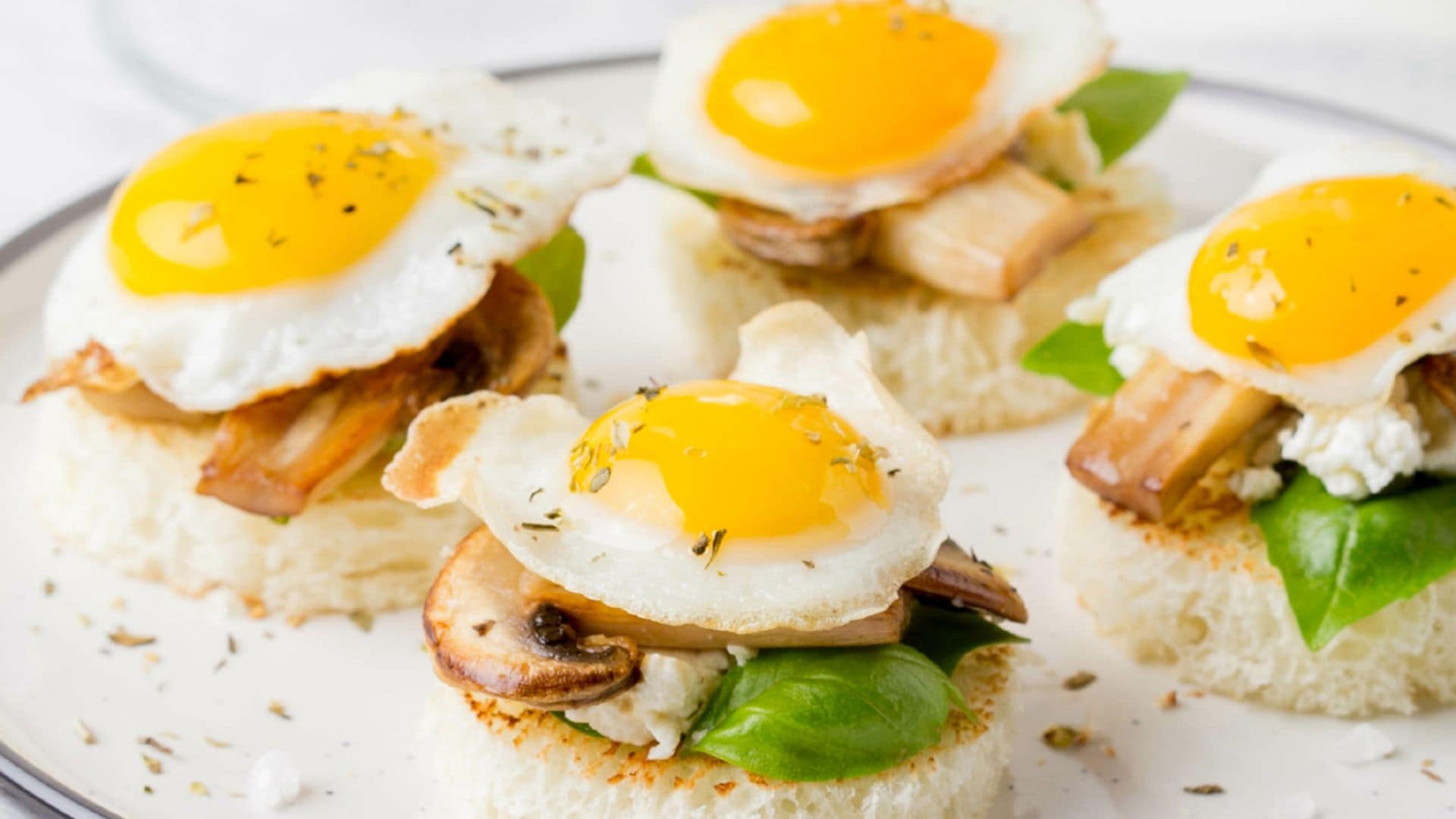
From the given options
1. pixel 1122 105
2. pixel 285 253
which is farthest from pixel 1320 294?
pixel 285 253

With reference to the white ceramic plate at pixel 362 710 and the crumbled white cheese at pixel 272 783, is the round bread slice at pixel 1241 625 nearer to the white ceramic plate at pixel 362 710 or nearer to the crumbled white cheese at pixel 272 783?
the white ceramic plate at pixel 362 710

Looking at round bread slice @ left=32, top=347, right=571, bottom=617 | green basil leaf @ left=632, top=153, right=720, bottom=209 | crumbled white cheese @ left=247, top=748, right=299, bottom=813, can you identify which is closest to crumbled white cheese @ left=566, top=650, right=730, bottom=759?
crumbled white cheese @ left=247, top=748, right=299, bottom=813

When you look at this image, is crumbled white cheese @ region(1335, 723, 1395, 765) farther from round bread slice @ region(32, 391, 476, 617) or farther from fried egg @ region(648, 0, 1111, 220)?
round bread slice @ region(32, 391, 476, 617)

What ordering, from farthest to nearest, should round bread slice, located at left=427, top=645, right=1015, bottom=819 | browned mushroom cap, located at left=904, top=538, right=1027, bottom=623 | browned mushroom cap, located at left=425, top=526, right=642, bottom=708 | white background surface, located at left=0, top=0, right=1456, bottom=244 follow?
1. white background surface, located at left=0, top=0, right=1456, bottom=244
2. browned mushroom cap, located at left=904, top=538, right=1027, bottom=623
3. round bread slice, located at left=427, top=645, right=1015, bottom=819
4. browned mushroom cap, located at left=425, top=526, right=642, bottom=708

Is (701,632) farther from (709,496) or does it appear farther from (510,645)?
→ (510,645)

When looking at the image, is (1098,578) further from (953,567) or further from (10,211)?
(10,211)

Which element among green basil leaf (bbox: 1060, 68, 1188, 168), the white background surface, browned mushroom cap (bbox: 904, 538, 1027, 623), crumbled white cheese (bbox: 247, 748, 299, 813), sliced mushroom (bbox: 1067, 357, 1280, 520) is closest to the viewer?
browned mushroom cap (bbox: 904, 538, 1027, 623)

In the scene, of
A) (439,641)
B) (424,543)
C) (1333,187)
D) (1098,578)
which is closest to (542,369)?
(424,543)
